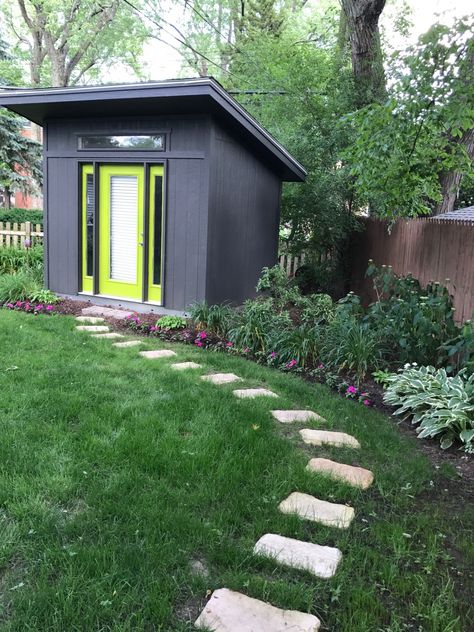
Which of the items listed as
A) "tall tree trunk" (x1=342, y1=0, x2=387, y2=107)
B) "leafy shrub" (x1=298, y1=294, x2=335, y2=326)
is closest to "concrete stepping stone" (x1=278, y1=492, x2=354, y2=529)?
"leafy shrub" (x1=298, y1=294, x2=335, y2=326)

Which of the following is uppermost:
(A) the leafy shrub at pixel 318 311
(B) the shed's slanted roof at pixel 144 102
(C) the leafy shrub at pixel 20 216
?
(B) the shed's slanted roof at pixel 144 102

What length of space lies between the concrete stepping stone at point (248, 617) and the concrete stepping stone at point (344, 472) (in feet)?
3.62

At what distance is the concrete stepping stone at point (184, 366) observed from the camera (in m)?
4.92

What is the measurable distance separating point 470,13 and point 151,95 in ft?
11.8

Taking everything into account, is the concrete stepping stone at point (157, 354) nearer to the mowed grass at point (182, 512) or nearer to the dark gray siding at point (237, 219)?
the mowed grass at point (182, 512)

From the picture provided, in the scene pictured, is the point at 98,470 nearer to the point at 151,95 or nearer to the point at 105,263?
the point at 151,95

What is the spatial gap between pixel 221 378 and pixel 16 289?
424 cm

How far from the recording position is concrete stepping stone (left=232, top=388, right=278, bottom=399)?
430 centimetres

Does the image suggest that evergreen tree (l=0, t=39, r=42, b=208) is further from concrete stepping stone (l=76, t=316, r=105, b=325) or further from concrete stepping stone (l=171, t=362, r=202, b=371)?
concrete stepping stone (l=171, t=362, r=202, b=371)

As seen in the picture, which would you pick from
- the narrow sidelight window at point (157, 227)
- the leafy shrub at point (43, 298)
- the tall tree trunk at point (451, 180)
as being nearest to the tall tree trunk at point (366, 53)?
the tall tree trunk at point (451, 180)

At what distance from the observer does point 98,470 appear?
9.42 ft

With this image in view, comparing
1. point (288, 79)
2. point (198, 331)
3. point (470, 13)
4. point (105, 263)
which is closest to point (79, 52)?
point (288, 79)

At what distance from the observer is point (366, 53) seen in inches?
375

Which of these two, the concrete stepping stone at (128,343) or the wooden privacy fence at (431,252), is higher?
the wooden privacy fence at (431,252)
